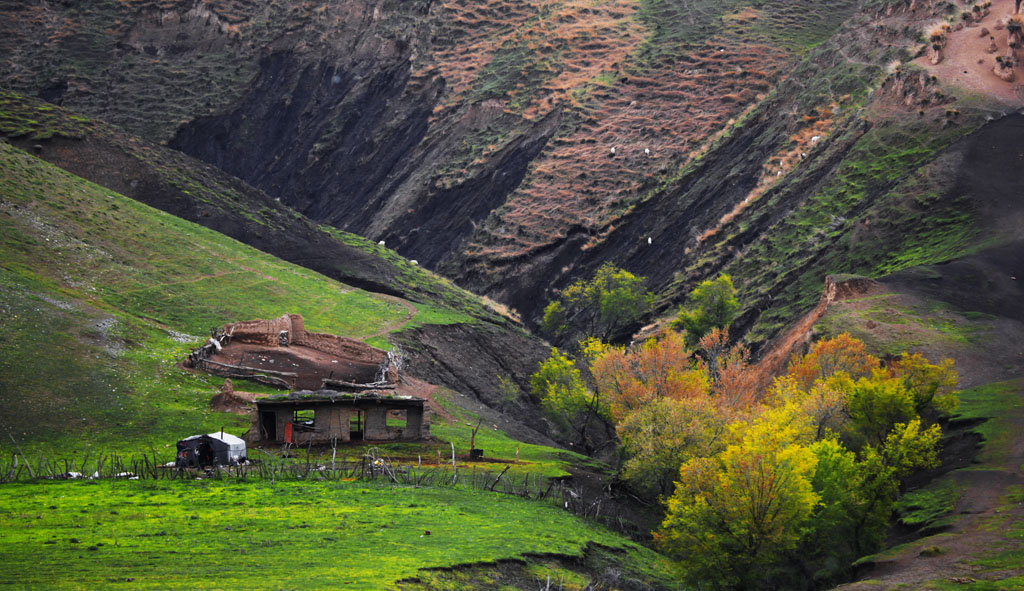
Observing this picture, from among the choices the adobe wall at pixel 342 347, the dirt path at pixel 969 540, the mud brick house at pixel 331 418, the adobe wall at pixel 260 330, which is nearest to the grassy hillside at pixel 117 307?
the adobe wall at pixel 260 330

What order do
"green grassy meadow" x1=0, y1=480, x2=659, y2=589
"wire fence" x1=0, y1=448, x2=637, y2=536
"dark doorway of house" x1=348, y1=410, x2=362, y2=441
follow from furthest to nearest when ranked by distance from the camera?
"dark doorway of house" x1=348, y1=410, x2=362, y2=441 → "wire fence" x1=0, y1=448, x2=637, y2=536 → "green grassy meadow" x1=0, y1=480, x2=659, y2=589

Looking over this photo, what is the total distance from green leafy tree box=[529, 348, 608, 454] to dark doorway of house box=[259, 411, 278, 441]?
2505cm

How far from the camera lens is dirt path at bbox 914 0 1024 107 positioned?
101912 millimetres

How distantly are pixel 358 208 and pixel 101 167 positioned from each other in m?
45.5

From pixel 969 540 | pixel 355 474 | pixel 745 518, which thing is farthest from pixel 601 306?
pixel 969 540

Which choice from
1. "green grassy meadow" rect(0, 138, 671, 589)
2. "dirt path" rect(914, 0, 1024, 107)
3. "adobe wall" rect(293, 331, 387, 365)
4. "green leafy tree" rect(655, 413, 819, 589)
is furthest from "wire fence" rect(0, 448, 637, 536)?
"dirt path" rect(914, 0, 1024, 107)

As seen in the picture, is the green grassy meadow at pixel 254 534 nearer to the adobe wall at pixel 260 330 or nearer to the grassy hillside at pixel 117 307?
the grassy hillside at pixel 117 307

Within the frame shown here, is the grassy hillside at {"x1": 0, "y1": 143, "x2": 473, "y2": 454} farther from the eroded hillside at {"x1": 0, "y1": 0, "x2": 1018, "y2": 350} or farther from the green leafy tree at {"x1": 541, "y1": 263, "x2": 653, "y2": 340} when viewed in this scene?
the eroded hillside at {"x1": 0, "y1": 0, "x2": 1018, "y2": 350}

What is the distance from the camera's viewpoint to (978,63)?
346 feet

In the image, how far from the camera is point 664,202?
11962 cm

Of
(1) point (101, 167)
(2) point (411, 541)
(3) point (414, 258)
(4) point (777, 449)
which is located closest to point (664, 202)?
(3) point (414, 258)

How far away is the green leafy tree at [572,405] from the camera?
74.5 metres

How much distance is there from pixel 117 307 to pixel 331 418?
23.2 metres

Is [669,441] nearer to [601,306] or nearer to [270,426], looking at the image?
[270,426]
